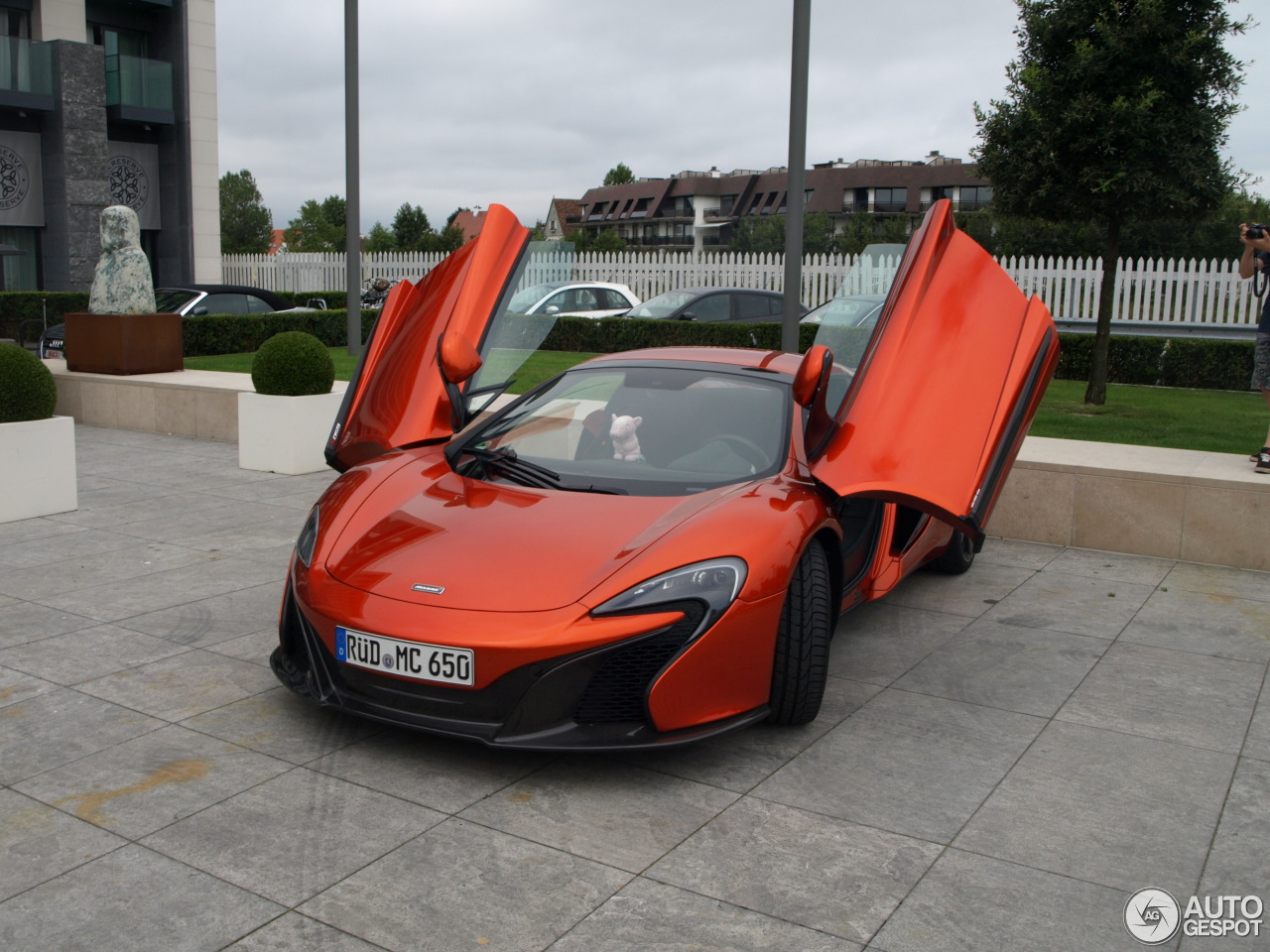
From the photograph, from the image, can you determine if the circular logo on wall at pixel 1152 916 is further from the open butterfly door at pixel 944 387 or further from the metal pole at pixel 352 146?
the metal pole at pixel 352 146

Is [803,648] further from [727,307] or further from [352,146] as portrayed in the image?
[727,307]

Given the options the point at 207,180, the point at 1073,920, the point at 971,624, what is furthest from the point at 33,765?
the point at 207,180

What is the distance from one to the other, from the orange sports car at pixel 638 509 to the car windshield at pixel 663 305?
493 inches

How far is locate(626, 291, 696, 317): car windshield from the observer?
60.7 feet

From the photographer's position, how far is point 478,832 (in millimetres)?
3416

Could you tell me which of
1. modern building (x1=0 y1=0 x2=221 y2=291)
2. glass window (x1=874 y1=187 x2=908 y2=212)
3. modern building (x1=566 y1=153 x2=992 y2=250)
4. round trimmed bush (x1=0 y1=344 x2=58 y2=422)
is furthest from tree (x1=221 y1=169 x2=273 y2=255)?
round trimmed bush (x1=0 y1=344 x2=58 y2=422)

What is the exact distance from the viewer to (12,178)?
87.0 ft

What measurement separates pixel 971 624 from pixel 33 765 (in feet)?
13.6

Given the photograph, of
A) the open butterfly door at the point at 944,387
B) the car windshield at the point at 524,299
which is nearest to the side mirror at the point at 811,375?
the open butterfly door at the point at 944,387

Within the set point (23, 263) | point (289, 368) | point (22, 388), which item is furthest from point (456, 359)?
point (23, 263)

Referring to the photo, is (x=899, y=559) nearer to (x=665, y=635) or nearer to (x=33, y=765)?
(x=665, y=635)

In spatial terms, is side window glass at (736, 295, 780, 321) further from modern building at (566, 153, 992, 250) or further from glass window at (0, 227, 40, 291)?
modern building at (566, 153, 992, 250)

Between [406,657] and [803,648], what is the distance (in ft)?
4.54

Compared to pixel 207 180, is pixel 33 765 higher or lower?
lower
